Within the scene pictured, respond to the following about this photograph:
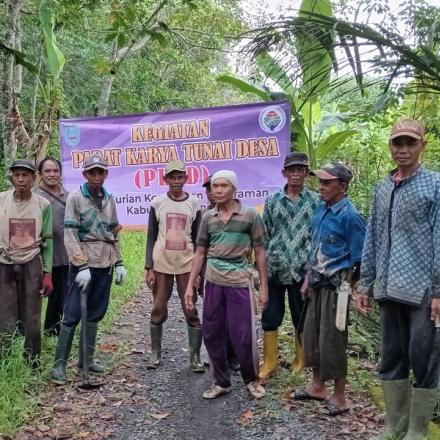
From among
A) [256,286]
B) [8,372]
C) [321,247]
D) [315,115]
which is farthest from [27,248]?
[315,115]

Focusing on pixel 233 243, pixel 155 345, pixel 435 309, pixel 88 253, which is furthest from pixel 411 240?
pixel 155 345

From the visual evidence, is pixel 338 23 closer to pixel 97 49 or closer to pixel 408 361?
pixel 408 361

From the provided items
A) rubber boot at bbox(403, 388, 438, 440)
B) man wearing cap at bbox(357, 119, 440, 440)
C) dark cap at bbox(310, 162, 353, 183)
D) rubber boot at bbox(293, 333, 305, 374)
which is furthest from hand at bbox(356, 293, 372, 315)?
rubber boot at bbox(293, 333, 305, 374)

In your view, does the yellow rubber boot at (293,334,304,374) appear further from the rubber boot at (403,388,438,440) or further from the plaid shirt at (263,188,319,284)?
the rubber boot at (403,388,438,440)

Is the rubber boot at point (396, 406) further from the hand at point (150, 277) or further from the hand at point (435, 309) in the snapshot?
the hand at point (150, 277)

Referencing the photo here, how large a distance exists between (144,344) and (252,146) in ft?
8.44

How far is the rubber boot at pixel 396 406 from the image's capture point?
3379mm

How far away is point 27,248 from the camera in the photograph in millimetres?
4664

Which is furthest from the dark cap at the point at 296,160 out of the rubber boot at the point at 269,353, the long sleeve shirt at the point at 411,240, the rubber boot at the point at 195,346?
the rubber boot at the point at 195,346

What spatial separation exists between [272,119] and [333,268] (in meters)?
2.74

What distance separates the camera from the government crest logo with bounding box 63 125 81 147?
22.7ft

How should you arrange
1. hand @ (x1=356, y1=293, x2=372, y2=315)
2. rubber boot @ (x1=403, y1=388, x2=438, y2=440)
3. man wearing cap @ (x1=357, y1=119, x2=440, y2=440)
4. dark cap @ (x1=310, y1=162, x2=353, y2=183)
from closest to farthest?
man wearing cap @ (x1=357, y1=119, x2=440, y2=440)
rubber boot @ (x1=403, y1=388, x2=438, y2=440)
hand @ (x1=356, y1=293, x2=372, y2=315)
dark cap @ (x1=310, y1=162, x2=353, y2=183)

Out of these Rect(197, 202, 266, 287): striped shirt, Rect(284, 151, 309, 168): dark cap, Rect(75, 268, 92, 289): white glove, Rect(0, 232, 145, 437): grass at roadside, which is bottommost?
Rect(0, 232, 145, 437): grass at roadside

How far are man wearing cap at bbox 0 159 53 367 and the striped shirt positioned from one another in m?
1.50
